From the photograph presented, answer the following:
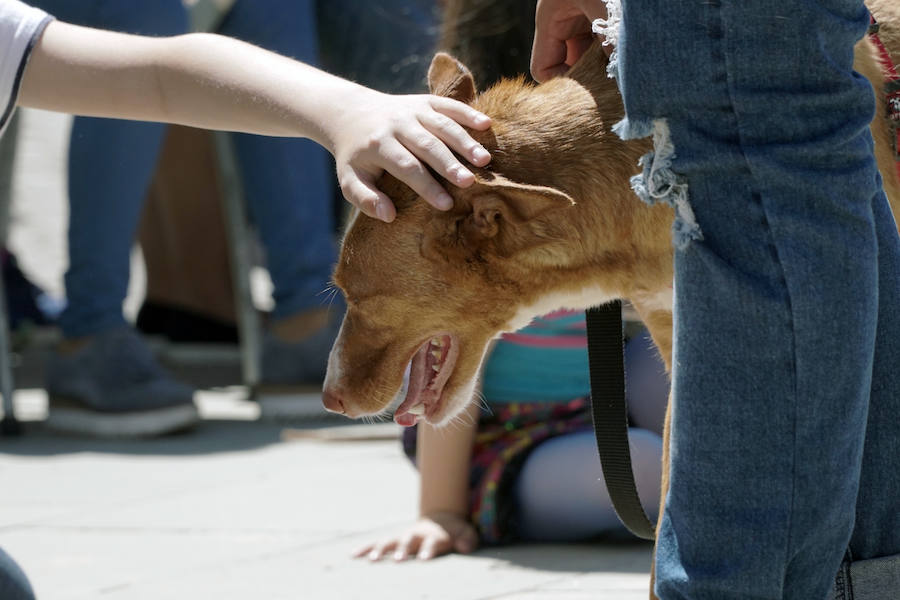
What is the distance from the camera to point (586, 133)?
2.00 m

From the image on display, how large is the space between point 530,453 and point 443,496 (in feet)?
0.85

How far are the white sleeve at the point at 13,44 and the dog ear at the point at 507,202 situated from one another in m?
0.90

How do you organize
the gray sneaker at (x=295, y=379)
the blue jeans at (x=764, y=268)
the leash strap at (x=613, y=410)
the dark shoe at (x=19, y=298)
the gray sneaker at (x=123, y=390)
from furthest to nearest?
the dark shoe at (x=19, y=298)
the gray sneaker at (x=295, y=379)
the gray sneaker at (x=123, y=390)
the leash strap at (x=613, y=410)
the blue jeans at (x=764, y=268)

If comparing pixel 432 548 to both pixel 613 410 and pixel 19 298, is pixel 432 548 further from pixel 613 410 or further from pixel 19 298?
pixel 19 298

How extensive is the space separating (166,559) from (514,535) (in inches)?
34.9

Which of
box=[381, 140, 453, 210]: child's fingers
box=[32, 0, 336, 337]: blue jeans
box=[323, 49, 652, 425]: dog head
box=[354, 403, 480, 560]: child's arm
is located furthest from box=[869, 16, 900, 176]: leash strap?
box=[32, 0, 336, 337]: blue jeans

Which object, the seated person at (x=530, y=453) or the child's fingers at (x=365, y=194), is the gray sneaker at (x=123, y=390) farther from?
the child's fingers at (x=365, y=194)

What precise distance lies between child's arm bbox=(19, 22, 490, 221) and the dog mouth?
0.40m

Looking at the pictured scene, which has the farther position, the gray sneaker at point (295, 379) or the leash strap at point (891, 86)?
the gray sneaker at point (295, 379)

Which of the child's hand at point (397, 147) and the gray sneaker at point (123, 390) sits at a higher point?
the child's hand at point (397, 147)

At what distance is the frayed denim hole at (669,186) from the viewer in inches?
60.7

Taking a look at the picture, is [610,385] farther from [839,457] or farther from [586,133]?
[839,457]

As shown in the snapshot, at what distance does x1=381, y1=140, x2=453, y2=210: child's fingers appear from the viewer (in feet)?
5.89

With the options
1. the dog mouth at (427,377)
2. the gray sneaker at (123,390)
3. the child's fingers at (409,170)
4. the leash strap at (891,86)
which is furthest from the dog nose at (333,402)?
the gray sneaker at (123,390)
